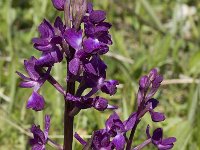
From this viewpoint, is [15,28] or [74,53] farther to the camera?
[15,28]

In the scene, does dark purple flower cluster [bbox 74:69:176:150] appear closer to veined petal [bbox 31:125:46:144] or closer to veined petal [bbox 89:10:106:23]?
veined petal [bbox 31:125:46:144]

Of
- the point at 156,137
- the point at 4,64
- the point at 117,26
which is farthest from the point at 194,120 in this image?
the point at 117,26

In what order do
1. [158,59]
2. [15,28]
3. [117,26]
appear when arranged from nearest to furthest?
[158,59]
[15,28]
[117,26]

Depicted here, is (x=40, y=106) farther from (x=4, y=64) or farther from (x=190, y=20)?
(x=190, y=20)

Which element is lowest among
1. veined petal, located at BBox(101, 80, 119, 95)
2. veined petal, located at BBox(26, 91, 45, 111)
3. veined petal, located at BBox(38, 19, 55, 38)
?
veined petal, located at BBox(26, 91, 45, 111)

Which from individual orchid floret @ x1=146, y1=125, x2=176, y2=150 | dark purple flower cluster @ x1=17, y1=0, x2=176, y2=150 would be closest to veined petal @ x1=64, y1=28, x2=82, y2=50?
dark purple flower cluster @ x1=17, y1=0, x2=176, y2=150

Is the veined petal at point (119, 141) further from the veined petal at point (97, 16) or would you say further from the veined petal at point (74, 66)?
the veined petal at point (97, 16)

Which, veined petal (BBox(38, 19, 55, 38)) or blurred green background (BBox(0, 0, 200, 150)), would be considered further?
blurred green background (BBox(0, 0, 200, 150))

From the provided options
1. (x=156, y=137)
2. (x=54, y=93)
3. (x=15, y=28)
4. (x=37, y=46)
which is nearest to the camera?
(x=37, y=46)
